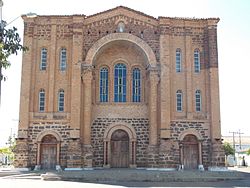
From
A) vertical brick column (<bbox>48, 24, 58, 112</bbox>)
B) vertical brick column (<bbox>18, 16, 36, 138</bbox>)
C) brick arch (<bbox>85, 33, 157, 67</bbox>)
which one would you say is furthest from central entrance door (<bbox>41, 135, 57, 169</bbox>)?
brick arch (<bbox>85, 33, 157, 67</bbox>)

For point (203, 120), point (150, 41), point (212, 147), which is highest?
point (150, 41)

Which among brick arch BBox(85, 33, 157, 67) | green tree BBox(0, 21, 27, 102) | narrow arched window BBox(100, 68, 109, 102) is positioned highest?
brick arch BBox(85, 33, 157, 67)

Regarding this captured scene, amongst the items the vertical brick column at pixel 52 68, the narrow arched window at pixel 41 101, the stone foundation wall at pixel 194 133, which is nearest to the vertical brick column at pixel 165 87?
the stone foundation wall at pixel 194 133

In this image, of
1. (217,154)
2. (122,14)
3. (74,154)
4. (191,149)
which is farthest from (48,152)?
(217,154)

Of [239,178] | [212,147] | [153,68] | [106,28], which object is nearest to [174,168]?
[212,147]

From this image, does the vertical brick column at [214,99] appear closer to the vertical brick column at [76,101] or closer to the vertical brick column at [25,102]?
the vertical brick column at [76,101]

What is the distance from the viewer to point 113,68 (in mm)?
31281

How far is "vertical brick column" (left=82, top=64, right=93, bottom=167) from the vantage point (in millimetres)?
28203

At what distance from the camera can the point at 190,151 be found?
29531mm

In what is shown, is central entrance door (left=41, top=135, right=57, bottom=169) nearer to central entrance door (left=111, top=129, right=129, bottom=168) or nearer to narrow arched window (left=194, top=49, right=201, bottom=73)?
central entrance door (left=111, top=129, right=129, bottom=168)

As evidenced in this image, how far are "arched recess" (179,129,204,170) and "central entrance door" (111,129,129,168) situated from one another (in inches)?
167

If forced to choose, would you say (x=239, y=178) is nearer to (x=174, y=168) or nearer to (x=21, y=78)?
(x=174, y=168)

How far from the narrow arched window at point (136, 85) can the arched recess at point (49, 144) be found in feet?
22.5

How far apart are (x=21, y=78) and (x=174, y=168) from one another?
43.2 feet
